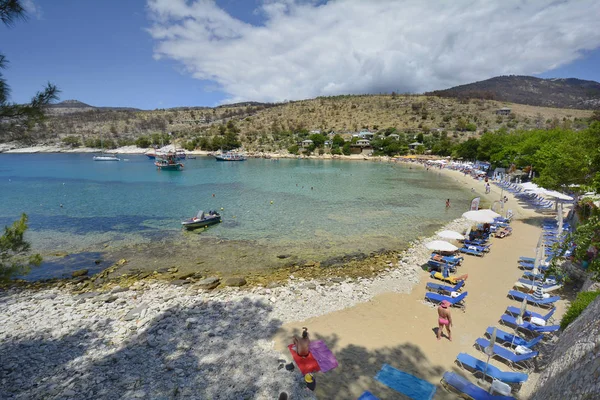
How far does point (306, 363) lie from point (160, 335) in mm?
→ 4474

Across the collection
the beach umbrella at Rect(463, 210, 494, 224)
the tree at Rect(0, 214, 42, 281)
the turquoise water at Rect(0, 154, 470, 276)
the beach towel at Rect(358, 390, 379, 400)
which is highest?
the tree at Rect(0, 214, 42, 281)

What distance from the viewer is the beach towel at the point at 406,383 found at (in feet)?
19.8

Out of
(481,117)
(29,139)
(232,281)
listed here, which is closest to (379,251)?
(232,281)

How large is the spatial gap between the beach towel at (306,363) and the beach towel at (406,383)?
1437 millimetres

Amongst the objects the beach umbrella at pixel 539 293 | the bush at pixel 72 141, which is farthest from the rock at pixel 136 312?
the bush at pixel 72 141

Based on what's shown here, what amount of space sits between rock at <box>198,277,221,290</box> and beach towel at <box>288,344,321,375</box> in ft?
19.1

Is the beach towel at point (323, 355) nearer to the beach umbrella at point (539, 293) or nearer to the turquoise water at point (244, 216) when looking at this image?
the turquoise water at point (244, 216)

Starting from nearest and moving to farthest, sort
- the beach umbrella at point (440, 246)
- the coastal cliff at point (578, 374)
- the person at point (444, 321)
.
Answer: the coastal cliff at point (578, 374) < the person at point (444, 321) < the beach umbrella at point (440, 246)

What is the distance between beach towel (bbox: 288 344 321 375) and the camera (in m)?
6.80

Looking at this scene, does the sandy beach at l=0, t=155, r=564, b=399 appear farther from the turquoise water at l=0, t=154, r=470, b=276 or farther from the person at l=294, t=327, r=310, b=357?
the turquoise water at l=0, t=154, r=470, b=276

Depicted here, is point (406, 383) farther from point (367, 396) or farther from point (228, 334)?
point (228, 334)

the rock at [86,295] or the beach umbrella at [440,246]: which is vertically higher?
the beach umbrella at [440,246]

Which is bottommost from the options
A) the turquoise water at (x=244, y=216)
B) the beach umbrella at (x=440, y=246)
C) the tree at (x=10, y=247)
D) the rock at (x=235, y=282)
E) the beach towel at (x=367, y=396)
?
the turquoise water at (x=244, y=216)

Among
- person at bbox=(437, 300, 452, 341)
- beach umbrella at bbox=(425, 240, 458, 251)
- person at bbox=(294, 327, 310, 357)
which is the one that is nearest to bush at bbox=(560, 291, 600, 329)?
person at bbox=(437, 300, 452, 341)
